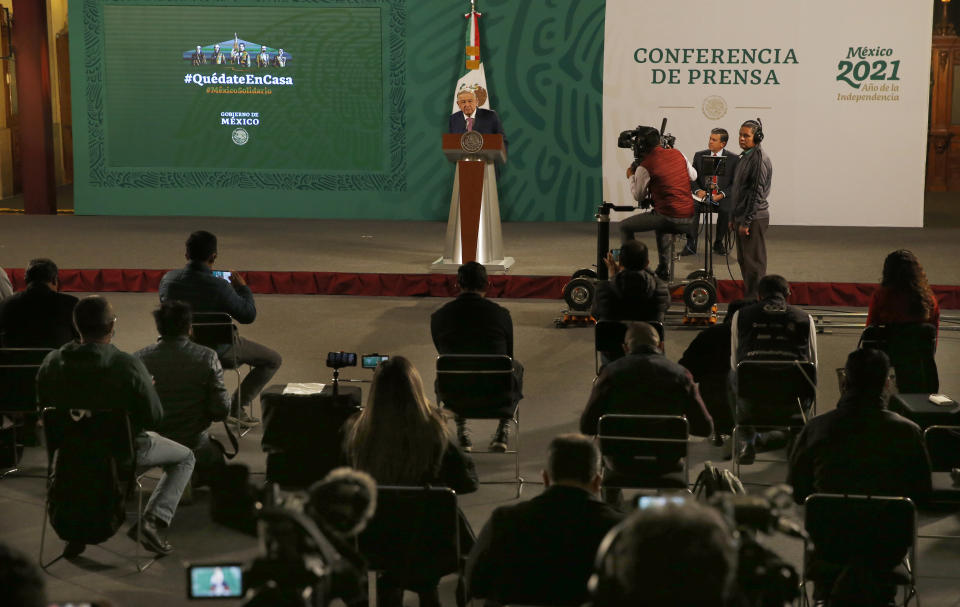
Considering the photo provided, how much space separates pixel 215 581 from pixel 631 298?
4414 mm

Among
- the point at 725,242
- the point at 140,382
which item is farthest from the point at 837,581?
the point at 725,242

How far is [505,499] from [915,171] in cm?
965

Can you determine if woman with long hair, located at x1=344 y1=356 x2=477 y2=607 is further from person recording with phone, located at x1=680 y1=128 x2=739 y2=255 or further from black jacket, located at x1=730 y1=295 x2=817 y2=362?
person recording with phone, located at x1=680 y1=128 x2=739 y2=255

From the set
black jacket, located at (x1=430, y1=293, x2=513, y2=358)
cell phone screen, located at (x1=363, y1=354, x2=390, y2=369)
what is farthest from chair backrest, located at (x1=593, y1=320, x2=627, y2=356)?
cell phone screen, located at (x1=363, y1=354, x2=390, y2=369)

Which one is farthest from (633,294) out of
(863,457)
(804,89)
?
(804,89)

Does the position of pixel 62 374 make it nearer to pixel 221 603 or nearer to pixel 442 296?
pixel 221 603

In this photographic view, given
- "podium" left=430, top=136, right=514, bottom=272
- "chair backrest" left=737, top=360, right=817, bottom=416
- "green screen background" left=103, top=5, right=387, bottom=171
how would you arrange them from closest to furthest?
"chair backrest" left=737, top=360, right=817, bottom=416 < "podium" left=430, top=136, right=514, bottom=272 < "green screen background" left=103, top=5, right=387, bottom=171

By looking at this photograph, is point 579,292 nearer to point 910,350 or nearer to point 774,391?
point 910,350

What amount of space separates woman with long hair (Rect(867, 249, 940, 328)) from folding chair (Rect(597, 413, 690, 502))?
A: 6.30 ft

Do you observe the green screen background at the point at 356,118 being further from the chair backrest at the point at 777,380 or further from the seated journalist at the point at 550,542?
the seated journalist at the point at 550,542

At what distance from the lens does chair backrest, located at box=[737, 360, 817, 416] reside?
552cm

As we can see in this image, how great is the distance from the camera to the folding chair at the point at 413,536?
382 centimetres

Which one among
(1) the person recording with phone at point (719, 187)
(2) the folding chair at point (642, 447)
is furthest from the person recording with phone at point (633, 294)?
(1) the person recording with phone at point (719, 187)

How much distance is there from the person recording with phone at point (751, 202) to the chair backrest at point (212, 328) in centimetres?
441
